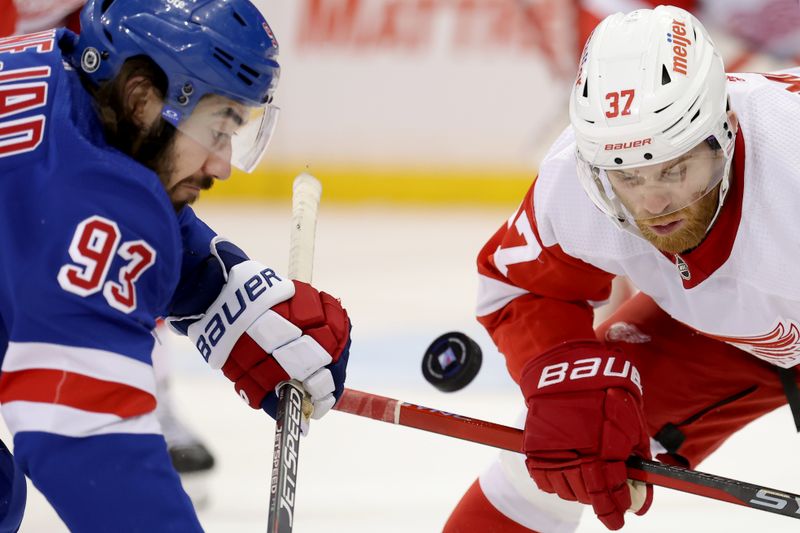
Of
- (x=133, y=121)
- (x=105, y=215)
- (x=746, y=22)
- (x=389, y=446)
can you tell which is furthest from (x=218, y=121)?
(x=746, y=22)

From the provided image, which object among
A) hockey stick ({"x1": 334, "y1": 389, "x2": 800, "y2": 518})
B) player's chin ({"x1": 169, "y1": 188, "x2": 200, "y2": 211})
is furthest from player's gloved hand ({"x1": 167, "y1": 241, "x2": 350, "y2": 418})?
player's chin ({"x1": 169, "y1": 188, "x2": 200, "y2": 211})

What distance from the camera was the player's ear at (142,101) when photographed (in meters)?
1.75

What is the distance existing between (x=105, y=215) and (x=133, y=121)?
0.21m

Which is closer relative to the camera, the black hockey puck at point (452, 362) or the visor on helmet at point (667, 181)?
the visor on helmet at point (667, 181)

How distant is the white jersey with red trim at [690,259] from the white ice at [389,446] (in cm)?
69

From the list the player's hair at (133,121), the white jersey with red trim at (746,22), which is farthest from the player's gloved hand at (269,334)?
the white jersey with red trim at (746,22)

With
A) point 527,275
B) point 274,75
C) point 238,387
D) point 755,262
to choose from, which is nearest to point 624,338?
point 527,275

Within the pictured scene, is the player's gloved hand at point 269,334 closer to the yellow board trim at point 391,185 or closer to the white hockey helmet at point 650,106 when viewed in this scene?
the white hockey helmet at point 650,106

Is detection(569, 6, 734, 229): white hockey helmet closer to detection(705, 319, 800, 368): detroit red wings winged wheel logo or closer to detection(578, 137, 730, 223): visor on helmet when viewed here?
detection(578, 137, 730, 223): visor on helmet

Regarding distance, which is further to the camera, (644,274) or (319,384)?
(644,274)

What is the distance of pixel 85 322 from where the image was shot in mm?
1566

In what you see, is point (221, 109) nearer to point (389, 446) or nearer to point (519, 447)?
point (519, 447)

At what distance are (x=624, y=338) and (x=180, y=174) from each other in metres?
1.08

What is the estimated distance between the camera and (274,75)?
1.83m
